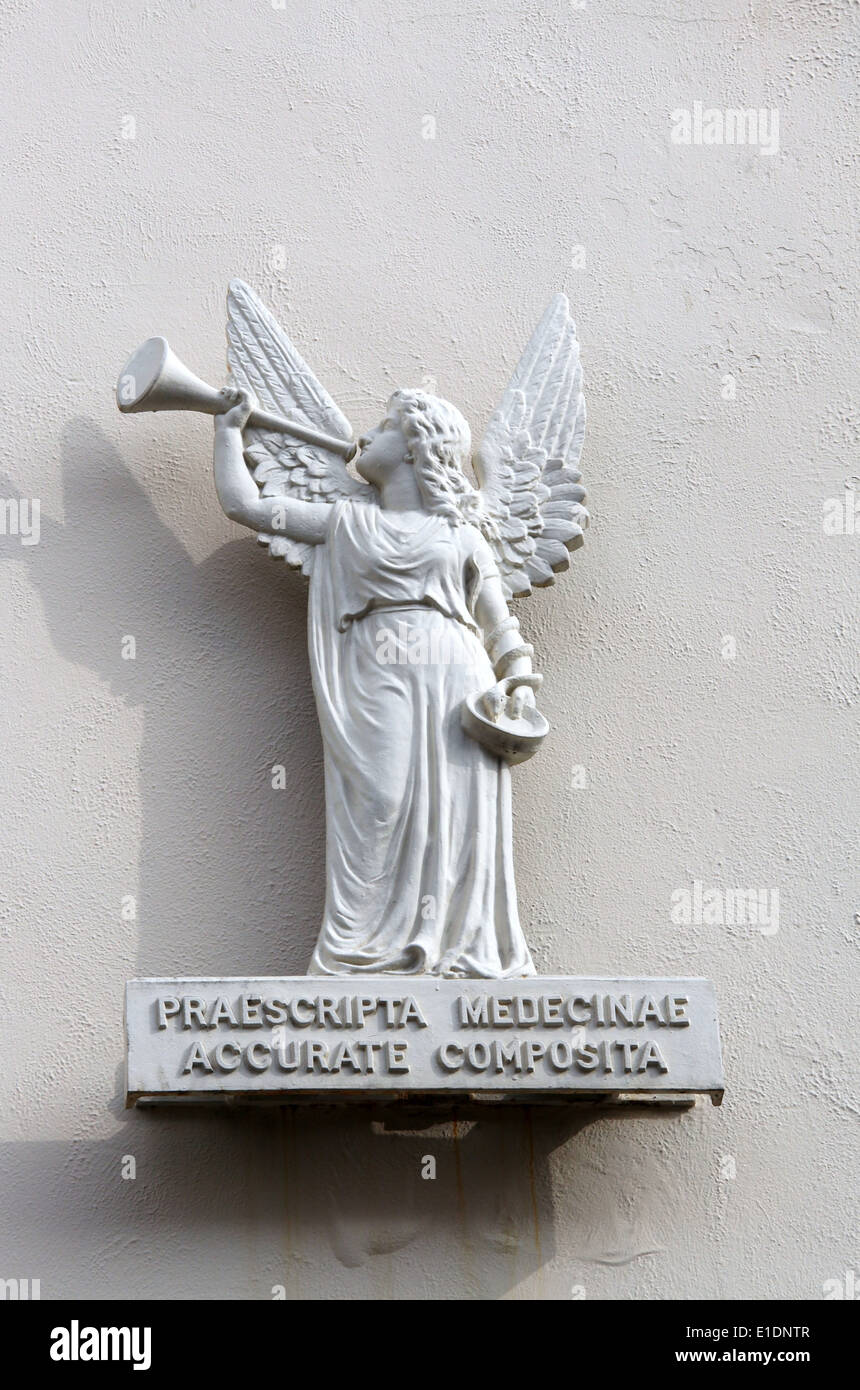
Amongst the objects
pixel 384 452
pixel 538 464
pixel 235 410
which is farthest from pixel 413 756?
pixel 235 410

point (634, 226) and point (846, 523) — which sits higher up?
point (634, 226)

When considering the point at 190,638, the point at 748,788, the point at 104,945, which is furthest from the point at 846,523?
the point at 104,945

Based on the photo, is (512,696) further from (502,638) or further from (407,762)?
(407,762)

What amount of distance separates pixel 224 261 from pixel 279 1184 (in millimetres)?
3160

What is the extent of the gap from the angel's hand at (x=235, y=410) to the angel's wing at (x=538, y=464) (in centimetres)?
76

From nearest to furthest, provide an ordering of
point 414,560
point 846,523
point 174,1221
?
1. point 174,1221
2. point 414,560
3. point 846,523

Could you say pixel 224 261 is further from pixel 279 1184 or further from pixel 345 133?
pixel 279 1184

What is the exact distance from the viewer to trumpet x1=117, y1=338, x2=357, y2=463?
23.7 feet

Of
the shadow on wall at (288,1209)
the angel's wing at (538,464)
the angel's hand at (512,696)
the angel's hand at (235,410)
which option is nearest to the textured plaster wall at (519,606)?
the shadow on wall at (288,1209)

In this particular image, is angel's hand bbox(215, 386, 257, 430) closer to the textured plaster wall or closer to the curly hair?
the textured plaster wall

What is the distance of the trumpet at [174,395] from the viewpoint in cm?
721

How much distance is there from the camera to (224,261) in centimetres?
794

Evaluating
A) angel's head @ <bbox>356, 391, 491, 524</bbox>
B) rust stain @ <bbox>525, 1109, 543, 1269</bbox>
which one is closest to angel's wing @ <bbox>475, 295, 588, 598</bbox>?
angel's head @ <bbox>356, 391, 491, 524</bbox>

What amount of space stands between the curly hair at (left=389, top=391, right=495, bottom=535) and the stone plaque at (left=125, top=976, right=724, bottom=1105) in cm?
155
